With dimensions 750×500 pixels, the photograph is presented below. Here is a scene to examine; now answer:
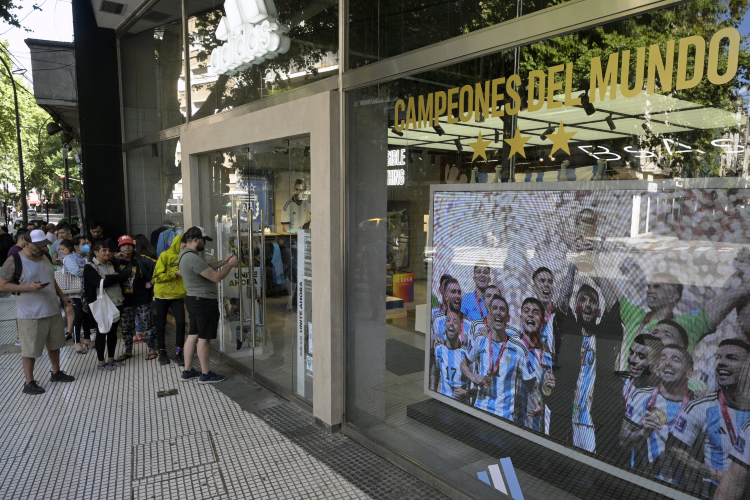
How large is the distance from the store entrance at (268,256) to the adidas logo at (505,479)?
210 cm

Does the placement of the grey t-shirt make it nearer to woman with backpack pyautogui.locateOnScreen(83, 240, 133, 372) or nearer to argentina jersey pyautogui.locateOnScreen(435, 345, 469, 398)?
woman with backpack pyautogui.locateOnScreen(83, 240, 133, 372)

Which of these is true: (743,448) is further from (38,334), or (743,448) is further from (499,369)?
(38,334)

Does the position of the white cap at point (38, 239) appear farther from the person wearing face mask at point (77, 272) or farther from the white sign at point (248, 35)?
the white sign at point (248, 35)

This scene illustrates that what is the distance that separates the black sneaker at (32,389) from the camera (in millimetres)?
5070

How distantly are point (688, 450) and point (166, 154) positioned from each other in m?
7.77

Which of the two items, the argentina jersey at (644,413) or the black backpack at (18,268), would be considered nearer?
the argentina jersey at (644,413)

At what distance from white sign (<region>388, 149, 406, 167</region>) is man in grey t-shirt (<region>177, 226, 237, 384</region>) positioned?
90.6 inches

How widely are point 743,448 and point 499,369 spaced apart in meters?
1.24

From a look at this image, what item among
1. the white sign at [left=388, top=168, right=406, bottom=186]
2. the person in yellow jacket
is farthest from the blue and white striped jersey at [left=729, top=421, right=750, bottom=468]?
the person in yellow jacket

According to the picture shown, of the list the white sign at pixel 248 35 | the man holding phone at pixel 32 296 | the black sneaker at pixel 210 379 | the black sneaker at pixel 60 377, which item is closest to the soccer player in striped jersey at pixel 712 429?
the white sign at pixel 248 35

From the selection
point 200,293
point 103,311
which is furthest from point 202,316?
point 103,311

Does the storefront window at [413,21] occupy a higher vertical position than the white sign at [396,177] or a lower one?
higher

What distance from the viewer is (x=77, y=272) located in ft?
20.6

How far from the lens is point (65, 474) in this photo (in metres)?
3.52
